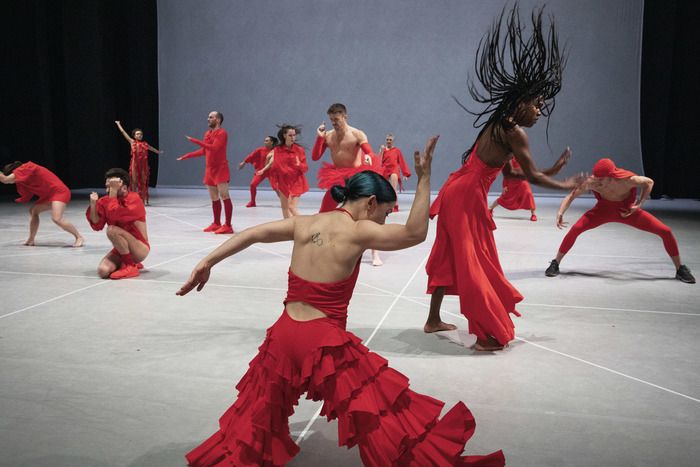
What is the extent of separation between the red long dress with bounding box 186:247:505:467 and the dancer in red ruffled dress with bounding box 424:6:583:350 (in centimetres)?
151

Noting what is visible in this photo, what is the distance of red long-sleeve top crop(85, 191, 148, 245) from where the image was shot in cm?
557

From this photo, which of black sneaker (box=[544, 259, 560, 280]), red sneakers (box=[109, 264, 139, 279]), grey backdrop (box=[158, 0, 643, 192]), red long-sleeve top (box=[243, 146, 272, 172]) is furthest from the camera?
grey backdrop (box=[158, 0, 643, 192])

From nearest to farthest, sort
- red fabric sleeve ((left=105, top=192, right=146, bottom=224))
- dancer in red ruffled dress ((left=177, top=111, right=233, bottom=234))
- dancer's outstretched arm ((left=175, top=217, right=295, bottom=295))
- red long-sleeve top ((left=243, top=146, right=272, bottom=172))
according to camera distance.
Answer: dancer's outstretched arm ((left=175, top=217, right=295, bottom=295)) → red fabric sleeve ((left=105, top=192, right=146, bottom=224)) → dancer in red ruffled dress ((left=177, top=111, right=233, bottom=234)) → red long-sleeve top ((left=243, top=146, right=272, bottom=172))

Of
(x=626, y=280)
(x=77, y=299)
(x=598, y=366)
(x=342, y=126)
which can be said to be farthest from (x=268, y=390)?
(x=626, y=280)

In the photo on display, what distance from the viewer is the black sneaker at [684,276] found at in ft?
18.1

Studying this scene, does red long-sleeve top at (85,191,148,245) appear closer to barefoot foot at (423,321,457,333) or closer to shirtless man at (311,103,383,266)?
shirtless man at (311,103,383,266)

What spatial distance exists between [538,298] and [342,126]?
7.61ft

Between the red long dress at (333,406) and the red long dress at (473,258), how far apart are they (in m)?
1.49

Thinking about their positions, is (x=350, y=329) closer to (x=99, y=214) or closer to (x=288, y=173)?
(x=99, y=214)

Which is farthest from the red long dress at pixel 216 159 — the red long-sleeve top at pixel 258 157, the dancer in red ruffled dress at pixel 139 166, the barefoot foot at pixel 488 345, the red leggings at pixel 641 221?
the barefoot foot at pixel 488 345

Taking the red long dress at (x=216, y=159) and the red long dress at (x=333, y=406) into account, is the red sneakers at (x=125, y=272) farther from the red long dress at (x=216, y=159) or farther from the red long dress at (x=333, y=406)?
the red long dress at (x=333, y=406)

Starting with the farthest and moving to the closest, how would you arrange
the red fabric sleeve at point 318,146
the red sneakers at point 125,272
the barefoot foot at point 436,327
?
the red fabric sleeve at point 318,146 < the red sneakers at point 125,272 < the barefoot foot at point 436,327

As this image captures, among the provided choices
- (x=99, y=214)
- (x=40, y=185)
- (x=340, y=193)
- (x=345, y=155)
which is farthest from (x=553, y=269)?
(x=40, y=185)

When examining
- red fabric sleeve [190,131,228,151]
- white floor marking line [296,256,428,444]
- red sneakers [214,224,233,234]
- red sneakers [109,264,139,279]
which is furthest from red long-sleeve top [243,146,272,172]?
red sneakers [109,264,139,279]
